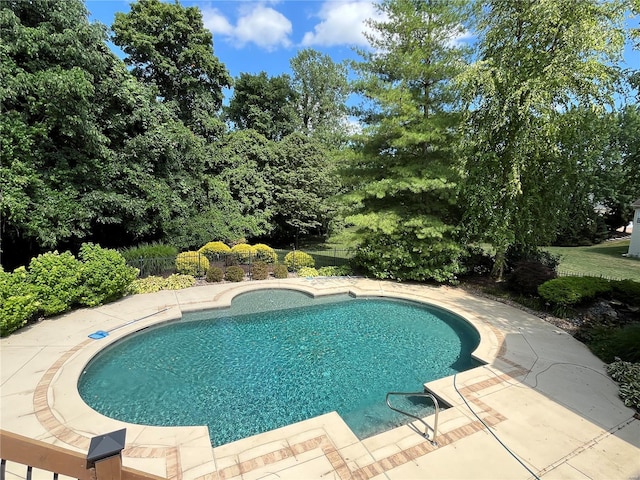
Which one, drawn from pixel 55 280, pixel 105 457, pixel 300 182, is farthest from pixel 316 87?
pixel 105 457

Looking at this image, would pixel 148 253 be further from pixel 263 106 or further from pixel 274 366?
pixel 263 106

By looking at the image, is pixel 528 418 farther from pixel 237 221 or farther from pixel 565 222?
pixel 237 221

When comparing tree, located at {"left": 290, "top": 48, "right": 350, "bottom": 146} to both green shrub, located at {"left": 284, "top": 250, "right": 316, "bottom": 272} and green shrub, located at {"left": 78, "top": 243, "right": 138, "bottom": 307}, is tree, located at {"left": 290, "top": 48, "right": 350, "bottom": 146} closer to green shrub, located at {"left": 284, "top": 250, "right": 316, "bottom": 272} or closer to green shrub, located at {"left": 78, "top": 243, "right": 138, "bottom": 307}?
green shrub, located at {"left": 284, "top": 250, "right": 316, "bottom": 272}

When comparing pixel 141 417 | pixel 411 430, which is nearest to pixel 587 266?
pixel 411 430

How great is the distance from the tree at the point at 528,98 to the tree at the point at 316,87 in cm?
1911

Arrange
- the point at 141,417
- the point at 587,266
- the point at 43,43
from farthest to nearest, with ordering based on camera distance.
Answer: the point at 587,266
the point at 43,43
the point at 141,417

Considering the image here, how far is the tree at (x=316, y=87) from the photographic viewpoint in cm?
2867

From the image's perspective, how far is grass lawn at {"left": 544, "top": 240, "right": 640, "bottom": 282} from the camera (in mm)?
15359

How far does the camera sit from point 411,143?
11.4m

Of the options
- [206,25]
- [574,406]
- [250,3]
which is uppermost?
[206,25]

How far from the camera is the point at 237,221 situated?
18.0 meters

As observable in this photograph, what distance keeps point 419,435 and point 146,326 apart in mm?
6882

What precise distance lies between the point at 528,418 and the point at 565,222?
928 centimetres

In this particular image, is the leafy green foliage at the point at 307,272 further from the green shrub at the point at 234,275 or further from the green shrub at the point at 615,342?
the green shrub at the point at 615,342
